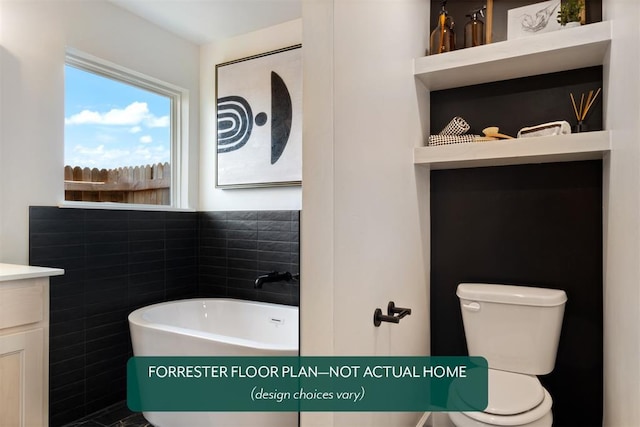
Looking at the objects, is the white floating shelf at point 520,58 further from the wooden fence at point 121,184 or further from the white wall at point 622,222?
the wooden fence at point 121,184

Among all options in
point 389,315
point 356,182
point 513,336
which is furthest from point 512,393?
point 356,182

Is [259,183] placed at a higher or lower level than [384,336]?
higher

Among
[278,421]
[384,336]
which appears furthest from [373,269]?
[278,421]

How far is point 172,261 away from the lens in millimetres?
3043

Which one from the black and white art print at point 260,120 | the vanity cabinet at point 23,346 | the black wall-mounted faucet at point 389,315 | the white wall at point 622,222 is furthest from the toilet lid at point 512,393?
the vanity cabinet at point 23,346

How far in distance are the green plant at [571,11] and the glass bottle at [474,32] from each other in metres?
0.35

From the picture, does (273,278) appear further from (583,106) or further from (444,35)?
(583,106)

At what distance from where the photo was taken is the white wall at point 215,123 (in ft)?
9.53

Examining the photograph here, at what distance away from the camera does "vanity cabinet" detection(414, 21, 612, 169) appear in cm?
161

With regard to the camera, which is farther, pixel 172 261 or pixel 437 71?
pixel 172 261

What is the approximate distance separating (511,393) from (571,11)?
64.5 inches

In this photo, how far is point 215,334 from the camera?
241 centimetres

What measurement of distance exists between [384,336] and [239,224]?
5.85 ft

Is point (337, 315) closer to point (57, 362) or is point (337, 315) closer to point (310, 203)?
point (310, 203)
